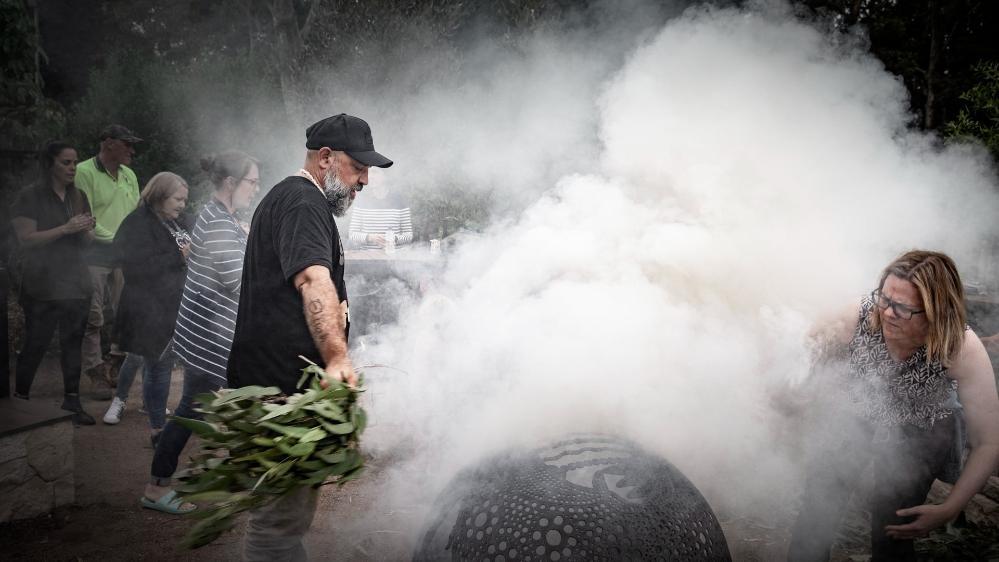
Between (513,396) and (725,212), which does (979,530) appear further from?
(513,396)

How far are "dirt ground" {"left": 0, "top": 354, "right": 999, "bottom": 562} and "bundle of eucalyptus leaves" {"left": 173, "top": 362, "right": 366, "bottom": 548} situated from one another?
1593mm

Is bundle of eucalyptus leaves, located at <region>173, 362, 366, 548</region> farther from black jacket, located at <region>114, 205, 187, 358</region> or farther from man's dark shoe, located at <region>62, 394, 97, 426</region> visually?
man's dark shoe, located at <region>62, 394, 97, 426</region>

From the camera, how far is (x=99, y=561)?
3205 millimetres

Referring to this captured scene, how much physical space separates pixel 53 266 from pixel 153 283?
0.88m

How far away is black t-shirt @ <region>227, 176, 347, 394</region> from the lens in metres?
2.41

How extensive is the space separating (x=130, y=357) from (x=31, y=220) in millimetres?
1214

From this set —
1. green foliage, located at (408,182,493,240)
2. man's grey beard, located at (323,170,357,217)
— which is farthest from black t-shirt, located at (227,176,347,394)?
green foliage, located at (408,182,493,240)

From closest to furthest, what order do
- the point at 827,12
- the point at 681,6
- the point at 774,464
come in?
the point at 774,464, the point at 827,12, the point at 681,6

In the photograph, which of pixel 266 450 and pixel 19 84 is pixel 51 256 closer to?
pixel 19 84

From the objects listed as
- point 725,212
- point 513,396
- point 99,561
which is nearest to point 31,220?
point 99,561

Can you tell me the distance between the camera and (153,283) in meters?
4.27

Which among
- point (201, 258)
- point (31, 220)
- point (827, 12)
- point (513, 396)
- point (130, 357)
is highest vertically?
point (827, 12)

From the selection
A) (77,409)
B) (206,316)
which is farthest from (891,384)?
(77,409)

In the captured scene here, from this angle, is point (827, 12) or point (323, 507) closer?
point (323, 507)
